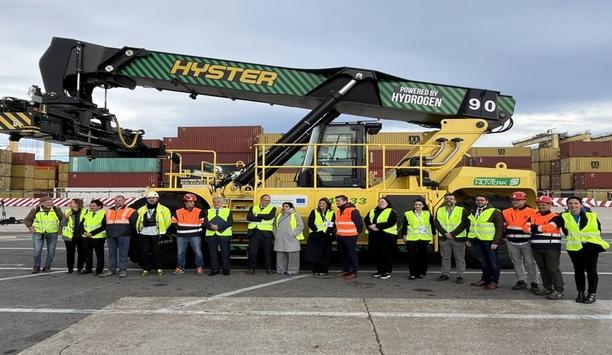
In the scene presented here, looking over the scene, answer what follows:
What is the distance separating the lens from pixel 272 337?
15.6ft

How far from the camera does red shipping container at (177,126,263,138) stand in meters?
35.3

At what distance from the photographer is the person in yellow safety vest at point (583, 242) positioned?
6281 millimetres

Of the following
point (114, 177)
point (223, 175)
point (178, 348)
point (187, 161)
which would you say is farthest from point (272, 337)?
point (114, 177)

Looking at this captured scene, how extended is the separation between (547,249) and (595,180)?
126 ft

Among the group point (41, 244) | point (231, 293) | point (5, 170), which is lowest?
point (231, 293)

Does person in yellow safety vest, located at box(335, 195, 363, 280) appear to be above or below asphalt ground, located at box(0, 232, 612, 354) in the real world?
above

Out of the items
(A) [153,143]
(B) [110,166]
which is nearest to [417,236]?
(A) [153,143]

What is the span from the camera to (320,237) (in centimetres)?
851

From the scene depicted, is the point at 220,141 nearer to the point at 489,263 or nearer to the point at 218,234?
the point at 218,234

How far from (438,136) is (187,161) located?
86.2 feet

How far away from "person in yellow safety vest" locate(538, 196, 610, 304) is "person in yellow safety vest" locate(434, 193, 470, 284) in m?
1.66

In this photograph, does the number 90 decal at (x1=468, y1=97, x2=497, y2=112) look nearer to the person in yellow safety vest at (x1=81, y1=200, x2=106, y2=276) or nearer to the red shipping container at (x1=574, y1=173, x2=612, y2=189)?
the person in yellow safety vest at (x1=81, y1=200, x2=106, y2=276)

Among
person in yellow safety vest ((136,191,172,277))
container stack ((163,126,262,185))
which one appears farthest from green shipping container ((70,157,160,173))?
person in yellow safety vest ((136,191,172,277))

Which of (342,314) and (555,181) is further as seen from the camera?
(555,181)
